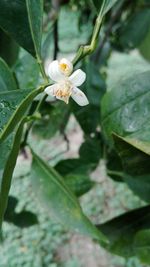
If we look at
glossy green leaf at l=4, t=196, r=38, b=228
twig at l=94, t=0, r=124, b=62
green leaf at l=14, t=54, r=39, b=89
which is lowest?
glossy green leaf at l=4, t=196, r=38, b=228

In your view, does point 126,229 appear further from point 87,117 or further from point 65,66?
point 65,66

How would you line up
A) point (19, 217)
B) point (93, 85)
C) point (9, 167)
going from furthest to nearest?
1. point (19, 217)
2. point (93, 85)
3. point (9, 167)

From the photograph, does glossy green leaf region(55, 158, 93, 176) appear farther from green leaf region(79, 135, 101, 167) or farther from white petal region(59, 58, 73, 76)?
white petal region(59, 58, 73, 76)

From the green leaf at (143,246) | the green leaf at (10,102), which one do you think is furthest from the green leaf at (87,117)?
the green leaf at (10,102)

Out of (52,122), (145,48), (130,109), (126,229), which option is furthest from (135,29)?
(130,109)

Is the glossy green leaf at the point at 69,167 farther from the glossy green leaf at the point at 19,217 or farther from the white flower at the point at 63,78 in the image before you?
the white flower at the point at 63,78

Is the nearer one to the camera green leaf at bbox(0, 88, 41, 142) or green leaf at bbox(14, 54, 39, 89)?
green leaf at bbox(0, 88, 41, 142)

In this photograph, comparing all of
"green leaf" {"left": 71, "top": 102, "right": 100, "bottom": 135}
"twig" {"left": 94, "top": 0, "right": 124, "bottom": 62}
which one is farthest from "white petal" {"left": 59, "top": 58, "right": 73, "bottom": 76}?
"twig" {"left": 94, "top": 0, "right": 124, "bottom": 62}
